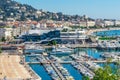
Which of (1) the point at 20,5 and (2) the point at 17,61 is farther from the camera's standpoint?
(1) the point at 20,5

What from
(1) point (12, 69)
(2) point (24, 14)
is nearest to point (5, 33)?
(1) point (12, 69)

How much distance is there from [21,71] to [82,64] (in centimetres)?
757

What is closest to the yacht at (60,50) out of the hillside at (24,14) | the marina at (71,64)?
the marina at (71,64)

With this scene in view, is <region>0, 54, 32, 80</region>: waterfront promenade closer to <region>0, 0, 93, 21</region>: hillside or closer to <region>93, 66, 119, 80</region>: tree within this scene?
<region>93, 66, 119, 80</region>: tree

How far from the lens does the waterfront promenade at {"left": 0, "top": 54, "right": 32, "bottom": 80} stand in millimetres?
35753

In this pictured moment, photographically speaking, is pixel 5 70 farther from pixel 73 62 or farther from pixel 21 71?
pixel 73 62

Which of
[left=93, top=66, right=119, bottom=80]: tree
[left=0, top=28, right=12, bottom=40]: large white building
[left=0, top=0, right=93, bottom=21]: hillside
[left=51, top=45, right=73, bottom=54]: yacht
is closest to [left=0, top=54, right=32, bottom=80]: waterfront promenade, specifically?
[left=51, top=45, right=73, bottom=54]: yacht

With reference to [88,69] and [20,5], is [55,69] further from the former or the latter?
[20,5]

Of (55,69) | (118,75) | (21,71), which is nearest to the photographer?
(118,75)

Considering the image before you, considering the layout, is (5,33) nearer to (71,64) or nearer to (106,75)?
(71,64)

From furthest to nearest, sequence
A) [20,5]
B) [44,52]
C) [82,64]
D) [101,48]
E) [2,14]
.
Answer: [20,5]
[2,14]
[101,48]
[44,52]
[82,64]

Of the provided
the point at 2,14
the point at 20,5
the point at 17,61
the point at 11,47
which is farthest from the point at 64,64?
the point at 20,5

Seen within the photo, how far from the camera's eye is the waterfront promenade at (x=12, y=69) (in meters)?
35.8

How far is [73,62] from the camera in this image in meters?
46.0
